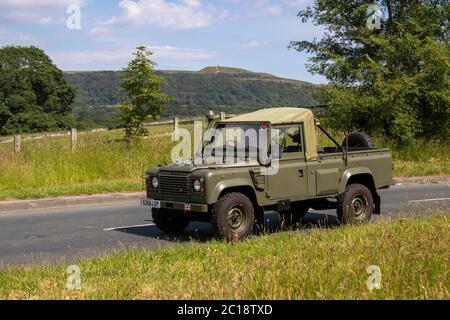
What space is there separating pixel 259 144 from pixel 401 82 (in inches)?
574

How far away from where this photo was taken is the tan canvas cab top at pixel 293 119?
31.4 ft

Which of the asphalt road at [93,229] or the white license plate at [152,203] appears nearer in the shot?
the asphalt road at [93,229]

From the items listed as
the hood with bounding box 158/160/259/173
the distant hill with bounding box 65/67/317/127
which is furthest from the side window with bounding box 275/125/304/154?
the distant hill with bounding box 65/67/317/127

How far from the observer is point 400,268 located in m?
5.66

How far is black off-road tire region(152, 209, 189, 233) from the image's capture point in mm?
9828

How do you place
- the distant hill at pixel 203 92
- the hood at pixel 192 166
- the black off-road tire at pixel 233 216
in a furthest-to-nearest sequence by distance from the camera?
the distant hill at pixel 203 92
the hood at pixel 192 166
the black off-road tire at pixel 233 216

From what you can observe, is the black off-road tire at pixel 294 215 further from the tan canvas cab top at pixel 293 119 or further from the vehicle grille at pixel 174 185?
the vehicle grille at pixel 174 185

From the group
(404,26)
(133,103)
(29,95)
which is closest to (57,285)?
(133,103)

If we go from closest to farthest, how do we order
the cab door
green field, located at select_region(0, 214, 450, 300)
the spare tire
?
green field, located at select_region(0, 214, 450, 300)
the cab door
the spare tire

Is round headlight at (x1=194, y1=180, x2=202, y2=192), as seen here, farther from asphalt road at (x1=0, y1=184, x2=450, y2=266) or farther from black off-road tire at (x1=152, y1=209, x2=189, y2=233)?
black off-road tire at (x1=152, y1=209, x2=189, y2=233)

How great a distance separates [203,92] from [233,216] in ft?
332

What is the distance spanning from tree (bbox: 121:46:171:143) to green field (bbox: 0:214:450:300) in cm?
1435

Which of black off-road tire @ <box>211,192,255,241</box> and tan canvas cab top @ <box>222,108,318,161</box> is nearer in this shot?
black off-road tire @ <box>211,192,255,241</box>


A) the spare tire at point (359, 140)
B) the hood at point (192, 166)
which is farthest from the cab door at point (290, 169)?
the spare tire at point (359, 140)
